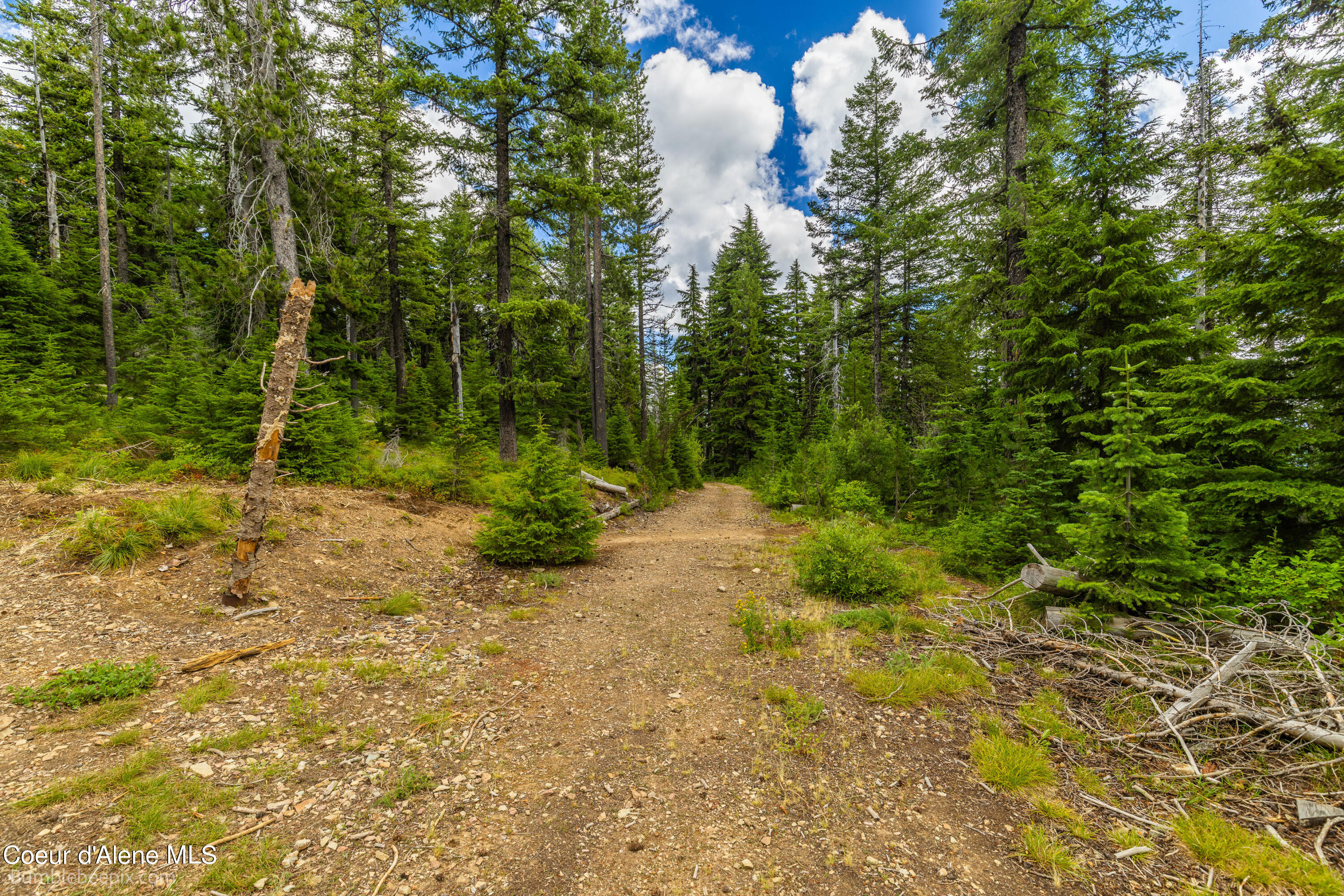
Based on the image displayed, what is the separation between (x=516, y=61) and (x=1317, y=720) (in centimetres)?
1750

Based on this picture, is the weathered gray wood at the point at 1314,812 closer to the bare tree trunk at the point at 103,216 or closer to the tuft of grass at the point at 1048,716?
the tuft of grass at the point at 1048,716

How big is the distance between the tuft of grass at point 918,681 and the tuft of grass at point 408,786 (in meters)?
4.02

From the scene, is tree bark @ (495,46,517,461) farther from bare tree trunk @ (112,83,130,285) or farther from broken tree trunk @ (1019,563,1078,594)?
bare tree trunk @ (112,83,130,285)

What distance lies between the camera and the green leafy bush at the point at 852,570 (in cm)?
732

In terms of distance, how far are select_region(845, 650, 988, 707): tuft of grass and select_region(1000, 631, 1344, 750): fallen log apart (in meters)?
0.93

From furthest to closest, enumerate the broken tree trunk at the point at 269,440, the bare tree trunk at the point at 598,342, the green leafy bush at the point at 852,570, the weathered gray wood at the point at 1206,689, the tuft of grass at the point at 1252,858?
the bare tree trunk at the point at 598,342 < the green leafy bush at the point at 852,570 < the broken tree trunk at the point at 269,440 < the weathered gray wood at the point at 1206,689 < the tuft of grass at the point at 1252,858

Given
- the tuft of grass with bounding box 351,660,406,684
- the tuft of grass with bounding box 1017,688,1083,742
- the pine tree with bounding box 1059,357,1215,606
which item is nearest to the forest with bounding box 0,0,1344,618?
the pine tree with bounding box 1059,357,1215,606

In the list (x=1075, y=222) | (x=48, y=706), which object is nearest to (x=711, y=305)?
(x=1075, y=222)

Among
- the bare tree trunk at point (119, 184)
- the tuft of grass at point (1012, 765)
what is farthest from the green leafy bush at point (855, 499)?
the bare tree trunk at point (119, 184)

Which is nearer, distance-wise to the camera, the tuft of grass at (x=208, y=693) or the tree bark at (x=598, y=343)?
the tuft of grass at (x=208, y=693)

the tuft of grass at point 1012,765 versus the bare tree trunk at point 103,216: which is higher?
the bare tree trunk at point 103,216

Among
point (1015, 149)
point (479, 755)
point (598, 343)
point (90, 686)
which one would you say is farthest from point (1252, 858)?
point (598, 343)

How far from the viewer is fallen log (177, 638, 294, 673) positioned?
170 inches

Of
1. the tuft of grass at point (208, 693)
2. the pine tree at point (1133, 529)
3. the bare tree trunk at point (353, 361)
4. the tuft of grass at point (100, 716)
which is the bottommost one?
the tuft of grass at point (208, 693)
